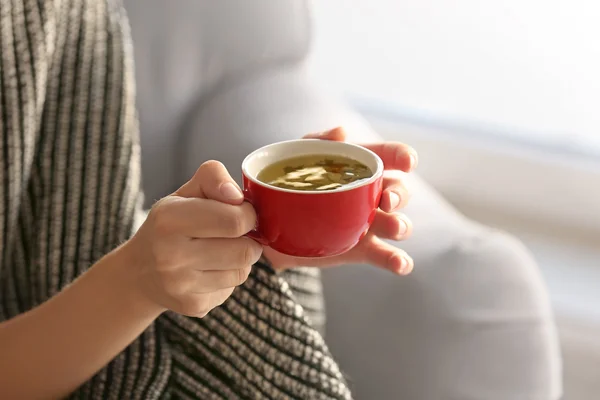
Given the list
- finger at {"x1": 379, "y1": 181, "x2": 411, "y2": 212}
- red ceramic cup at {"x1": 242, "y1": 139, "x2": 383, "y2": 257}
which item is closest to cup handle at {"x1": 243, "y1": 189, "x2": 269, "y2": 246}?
red ceramic cup at {"x1": 242, "y1": 139, "x2": 383, "y2": 257}

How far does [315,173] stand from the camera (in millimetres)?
524

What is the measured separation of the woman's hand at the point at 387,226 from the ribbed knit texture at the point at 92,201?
8 centimetres

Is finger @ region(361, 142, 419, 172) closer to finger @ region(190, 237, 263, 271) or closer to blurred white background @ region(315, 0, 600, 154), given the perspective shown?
finger @ region(190, 237, 263, 271)

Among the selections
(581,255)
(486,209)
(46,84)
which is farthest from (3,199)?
(581,255)

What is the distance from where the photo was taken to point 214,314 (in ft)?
2.48

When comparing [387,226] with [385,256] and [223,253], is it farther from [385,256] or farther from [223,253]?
[223,253]

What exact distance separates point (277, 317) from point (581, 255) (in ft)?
2.40

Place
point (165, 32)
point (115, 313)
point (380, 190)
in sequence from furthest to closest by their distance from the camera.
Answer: point (165, 32) < point (115, 313) < point (380, 190)

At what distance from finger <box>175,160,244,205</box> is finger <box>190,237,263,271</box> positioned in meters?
0.04

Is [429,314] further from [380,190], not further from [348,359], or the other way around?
[380,190]

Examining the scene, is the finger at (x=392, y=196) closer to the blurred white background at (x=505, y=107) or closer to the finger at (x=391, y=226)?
the finger at (x=391, y=226)

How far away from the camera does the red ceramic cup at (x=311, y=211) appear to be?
0.48 metres

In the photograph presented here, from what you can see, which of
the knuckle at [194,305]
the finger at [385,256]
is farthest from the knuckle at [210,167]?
the finger at [385,256]

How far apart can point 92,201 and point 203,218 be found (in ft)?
1.07
